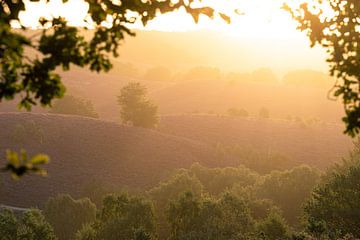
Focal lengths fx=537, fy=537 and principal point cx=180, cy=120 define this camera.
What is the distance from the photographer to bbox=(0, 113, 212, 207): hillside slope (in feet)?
197

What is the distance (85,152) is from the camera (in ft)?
232

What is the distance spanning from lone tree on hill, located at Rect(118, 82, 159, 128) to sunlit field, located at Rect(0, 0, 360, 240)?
17cm

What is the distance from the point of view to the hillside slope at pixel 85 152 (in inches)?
2365

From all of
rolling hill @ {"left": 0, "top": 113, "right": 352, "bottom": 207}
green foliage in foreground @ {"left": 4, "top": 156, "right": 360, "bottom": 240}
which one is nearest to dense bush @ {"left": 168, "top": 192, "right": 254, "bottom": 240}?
green foliage in foreground @ {"left": 4, "top": 156, "right": 360, "bottom": 240}

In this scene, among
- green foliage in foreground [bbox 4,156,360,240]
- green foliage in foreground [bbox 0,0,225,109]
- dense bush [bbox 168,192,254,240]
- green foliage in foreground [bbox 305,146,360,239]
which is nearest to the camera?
green foliage in foreground [bbox 0,0,225,109]

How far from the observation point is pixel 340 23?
8.82m

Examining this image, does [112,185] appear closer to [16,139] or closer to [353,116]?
[16,139]

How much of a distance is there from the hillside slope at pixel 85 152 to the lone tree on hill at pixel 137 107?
262 centimetres

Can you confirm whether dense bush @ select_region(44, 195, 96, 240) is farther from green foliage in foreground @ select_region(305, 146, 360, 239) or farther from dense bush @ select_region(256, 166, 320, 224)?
green foliage in foreground @ select_region(305, 146, 360, 239)

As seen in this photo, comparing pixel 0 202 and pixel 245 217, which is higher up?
pixel 245 217

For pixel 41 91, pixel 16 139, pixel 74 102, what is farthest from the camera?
pixel 74 102

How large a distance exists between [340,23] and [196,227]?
28.1m

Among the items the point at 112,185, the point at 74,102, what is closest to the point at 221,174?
the point at 112,185

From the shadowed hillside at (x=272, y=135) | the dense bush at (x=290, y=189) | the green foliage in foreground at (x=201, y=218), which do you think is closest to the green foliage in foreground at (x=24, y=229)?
the green foliage in foreground at (x=201, y=218)
